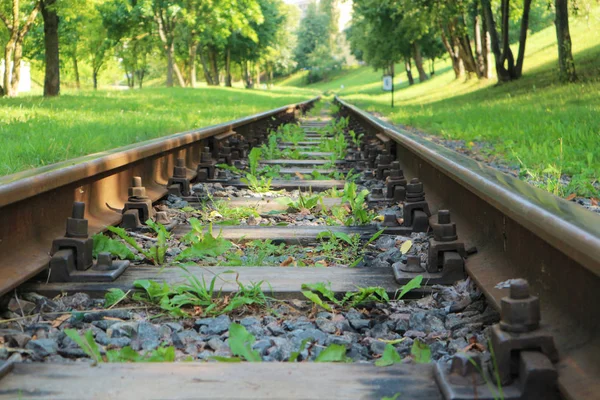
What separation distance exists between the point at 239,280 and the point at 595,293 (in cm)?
149

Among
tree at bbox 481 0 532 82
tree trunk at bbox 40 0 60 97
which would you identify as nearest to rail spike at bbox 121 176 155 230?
tree trunk at bbox 40 0 60 97

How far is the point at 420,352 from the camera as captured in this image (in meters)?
2.02

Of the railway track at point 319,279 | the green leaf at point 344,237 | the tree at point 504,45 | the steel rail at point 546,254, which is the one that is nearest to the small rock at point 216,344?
the railway track at point 319,279

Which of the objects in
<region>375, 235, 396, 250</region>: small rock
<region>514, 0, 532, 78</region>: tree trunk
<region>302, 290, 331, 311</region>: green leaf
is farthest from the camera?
<region>514, 0, 532, 78</region>: tree trunk

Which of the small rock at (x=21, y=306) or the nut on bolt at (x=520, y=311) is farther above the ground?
the nut on bolt at (x=520, y=311)

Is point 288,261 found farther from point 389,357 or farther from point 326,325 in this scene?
point 389,357

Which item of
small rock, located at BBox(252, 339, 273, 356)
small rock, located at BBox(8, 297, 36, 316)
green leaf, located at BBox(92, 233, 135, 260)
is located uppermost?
green leaf, located at BBox(92, 233, 135, 260)

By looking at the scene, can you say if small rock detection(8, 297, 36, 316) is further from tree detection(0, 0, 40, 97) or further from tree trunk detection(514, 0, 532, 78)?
tree detection(0, 0, 40, 97)

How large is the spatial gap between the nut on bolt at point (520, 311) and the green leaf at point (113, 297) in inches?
57.7

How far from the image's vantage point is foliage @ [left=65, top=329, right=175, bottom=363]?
1980mm

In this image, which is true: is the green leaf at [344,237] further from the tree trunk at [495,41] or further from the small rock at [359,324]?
the tree trunk at [495,41]

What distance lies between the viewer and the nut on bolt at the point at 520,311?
1.69 meters

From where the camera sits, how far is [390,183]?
4926mm

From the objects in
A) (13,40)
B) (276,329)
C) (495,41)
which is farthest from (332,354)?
(13,40)
